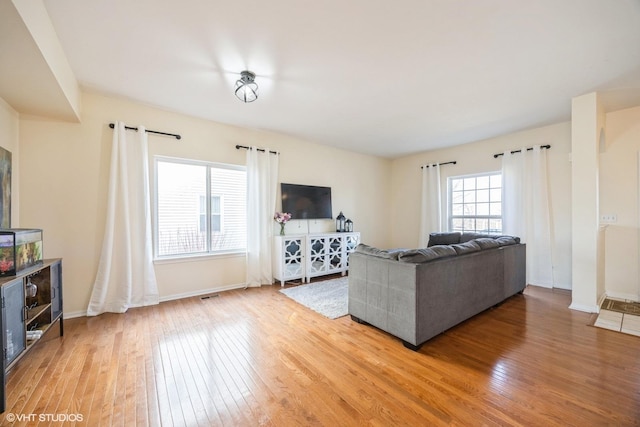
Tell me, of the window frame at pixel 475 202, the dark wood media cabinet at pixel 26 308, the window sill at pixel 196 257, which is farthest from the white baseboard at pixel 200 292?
the window frame at pixel 475 202

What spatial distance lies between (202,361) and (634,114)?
18.9 feet

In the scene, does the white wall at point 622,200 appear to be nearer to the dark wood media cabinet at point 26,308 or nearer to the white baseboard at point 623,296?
the white baseboard at point 623,296

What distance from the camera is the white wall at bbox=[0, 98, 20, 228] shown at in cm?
232

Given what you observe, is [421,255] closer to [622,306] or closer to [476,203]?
[622,306]

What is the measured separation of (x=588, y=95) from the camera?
9.39 ft

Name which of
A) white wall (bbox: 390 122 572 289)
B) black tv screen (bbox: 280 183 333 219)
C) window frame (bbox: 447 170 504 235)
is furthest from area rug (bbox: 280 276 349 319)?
window frame (bbox: 447 170 504 235)

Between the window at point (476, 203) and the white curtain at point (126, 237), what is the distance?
5308 mm

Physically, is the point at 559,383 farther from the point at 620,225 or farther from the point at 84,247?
the point at 84,247

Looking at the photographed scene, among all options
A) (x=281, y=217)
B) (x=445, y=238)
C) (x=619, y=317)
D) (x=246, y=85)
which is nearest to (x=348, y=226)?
(x=281, y=217)

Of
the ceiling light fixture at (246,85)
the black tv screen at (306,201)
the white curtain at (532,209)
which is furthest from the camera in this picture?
the black tv screen at (306,201)

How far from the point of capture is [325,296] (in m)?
3.48

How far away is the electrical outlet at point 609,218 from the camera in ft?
11.1

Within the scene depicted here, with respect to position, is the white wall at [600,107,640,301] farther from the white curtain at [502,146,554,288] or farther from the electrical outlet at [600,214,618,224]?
the white curtain at [502,146,554,288]

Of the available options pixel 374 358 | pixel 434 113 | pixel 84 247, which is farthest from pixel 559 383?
pixel 84 247
